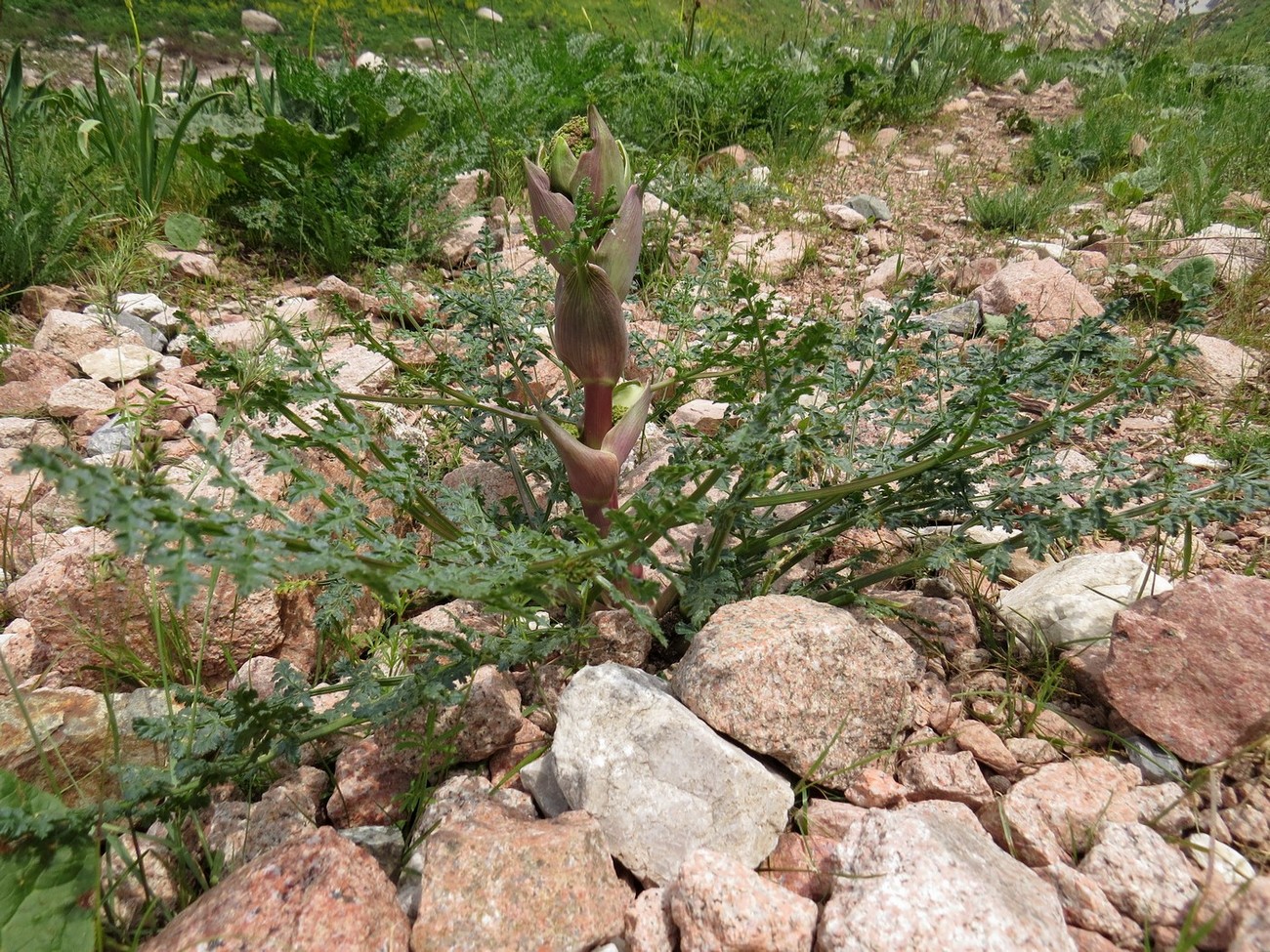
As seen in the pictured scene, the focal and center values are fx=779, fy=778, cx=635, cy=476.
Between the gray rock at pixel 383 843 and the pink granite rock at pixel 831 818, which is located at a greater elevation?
the pink granite rock at pixel 831 818

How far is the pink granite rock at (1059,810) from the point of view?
4.11ft

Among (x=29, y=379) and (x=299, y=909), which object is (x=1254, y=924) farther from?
(x=29, y=379)

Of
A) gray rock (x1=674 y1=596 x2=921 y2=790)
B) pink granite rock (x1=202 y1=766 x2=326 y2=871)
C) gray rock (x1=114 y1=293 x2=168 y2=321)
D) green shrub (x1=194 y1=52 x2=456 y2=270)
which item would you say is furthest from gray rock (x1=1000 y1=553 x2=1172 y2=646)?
gray rock (x1=114 y1=293 x2=168 y2=321)

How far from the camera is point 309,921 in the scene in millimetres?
1002

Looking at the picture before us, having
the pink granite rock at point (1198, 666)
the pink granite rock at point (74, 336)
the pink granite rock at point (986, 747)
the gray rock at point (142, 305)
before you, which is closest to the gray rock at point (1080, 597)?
the pink granite rock at point (1198, 666)

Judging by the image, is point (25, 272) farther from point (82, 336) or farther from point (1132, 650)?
point (1132, 650)

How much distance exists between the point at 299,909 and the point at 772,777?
72cm

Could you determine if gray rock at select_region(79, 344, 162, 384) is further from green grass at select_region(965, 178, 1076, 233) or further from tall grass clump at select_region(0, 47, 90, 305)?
green grass at select_region(965, 178, 1076, 233)

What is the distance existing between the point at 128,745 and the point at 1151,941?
5.61 ft

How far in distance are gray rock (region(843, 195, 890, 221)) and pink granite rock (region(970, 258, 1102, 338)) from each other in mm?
1205

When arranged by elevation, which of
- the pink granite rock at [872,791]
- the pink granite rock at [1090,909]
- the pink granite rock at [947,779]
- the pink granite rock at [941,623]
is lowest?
the pink granite rock at [872,791]

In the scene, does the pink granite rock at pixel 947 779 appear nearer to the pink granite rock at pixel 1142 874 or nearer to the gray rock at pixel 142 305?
the pink granite rock at pixel 1142 874

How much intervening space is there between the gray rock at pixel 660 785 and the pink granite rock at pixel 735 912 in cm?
11

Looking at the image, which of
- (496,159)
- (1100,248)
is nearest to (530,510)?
(496,159)
